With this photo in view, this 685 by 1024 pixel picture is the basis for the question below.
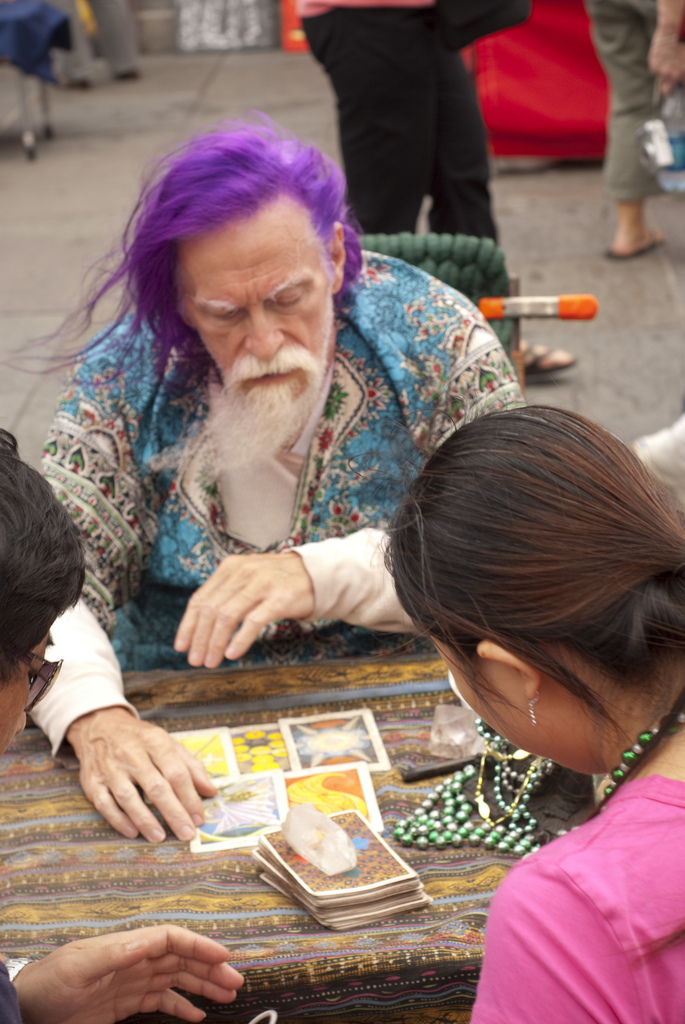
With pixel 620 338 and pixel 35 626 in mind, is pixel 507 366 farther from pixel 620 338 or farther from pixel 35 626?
pixel 620 338

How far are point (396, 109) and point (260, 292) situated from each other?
1.61m

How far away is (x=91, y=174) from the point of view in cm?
750

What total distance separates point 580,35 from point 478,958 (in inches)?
227

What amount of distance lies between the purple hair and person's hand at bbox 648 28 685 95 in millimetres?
2614

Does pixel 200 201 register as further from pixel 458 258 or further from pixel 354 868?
pixel 354 868

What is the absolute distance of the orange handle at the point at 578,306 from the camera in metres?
2.53

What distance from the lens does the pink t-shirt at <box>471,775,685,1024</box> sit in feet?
3.40

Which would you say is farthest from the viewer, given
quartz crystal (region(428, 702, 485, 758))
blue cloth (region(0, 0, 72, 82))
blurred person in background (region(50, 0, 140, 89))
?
blurred person in background (region(50, 0, 140, 89))

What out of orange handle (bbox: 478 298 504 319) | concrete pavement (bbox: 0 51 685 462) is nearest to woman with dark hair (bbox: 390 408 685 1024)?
concrete pavement (bbox: 0 51 685 462)

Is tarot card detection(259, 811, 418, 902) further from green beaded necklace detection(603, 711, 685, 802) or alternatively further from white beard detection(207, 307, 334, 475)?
white beard detection(207, 307, 334, 475)

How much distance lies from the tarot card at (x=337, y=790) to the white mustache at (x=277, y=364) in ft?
2.56

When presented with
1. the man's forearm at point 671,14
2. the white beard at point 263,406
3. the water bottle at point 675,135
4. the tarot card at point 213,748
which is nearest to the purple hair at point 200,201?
the white beard at point 263,406

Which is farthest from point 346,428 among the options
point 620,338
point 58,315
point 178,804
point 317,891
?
point 58,315

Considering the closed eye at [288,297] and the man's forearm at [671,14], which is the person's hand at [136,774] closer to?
the closed eye at [288,297]
